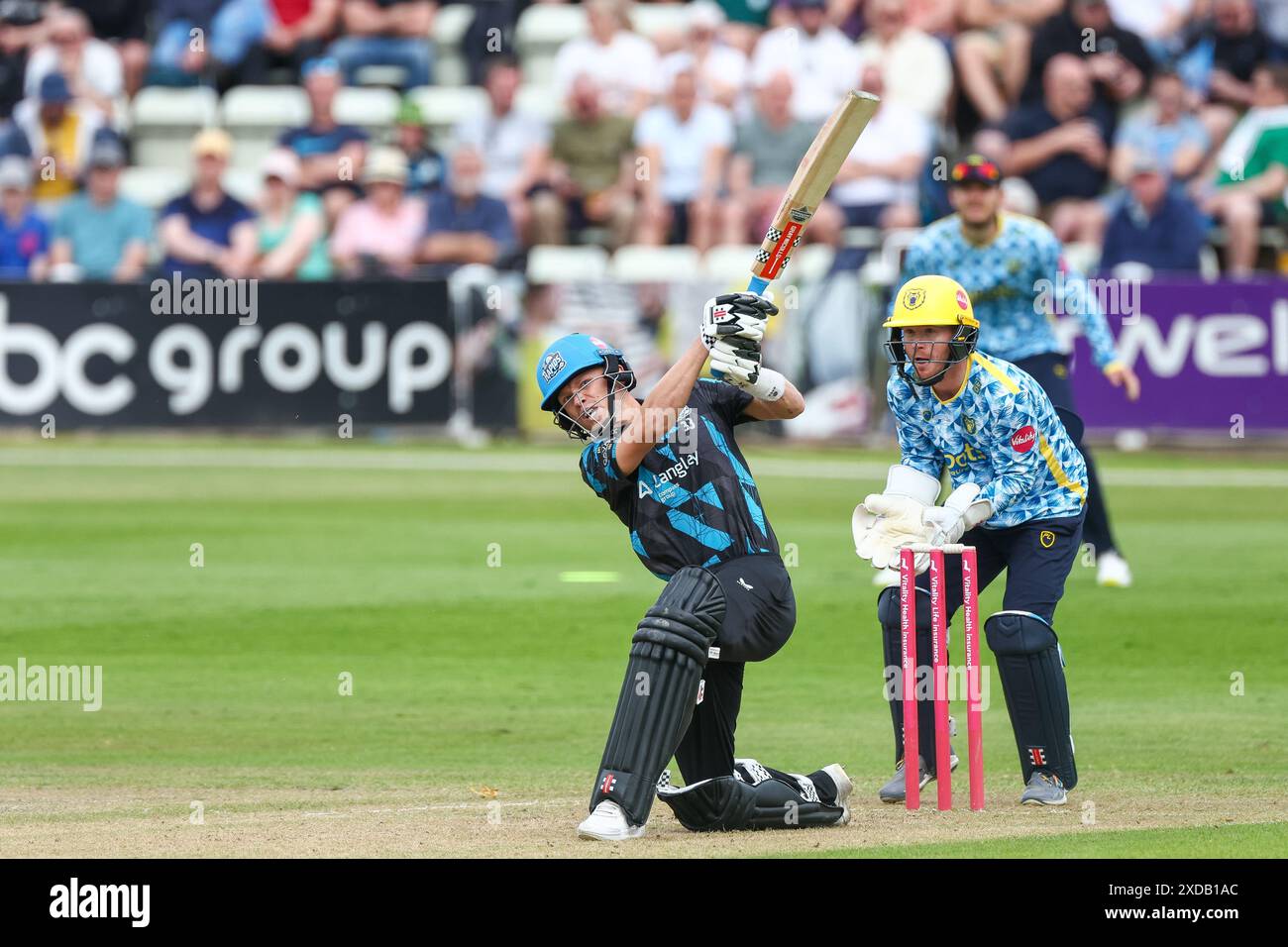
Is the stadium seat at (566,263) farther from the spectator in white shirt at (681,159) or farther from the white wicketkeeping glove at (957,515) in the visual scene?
the white wicketkeeping glove at (957,515)

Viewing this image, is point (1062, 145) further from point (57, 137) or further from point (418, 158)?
point (57, 137)

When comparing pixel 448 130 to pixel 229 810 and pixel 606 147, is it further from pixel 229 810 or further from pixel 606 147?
pixel 229 810

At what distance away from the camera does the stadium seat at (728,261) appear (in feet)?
69.0

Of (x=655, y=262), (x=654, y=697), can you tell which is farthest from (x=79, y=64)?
(x=654, y=697)

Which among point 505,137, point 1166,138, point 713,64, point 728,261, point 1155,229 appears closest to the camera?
point 1155,229

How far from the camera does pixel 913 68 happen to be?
888 inches

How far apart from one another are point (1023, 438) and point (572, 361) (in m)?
1.66

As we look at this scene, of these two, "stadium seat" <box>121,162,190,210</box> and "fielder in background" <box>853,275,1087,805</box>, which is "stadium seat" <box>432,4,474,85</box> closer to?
"stadium seat" <box>121,162,190,210</box>

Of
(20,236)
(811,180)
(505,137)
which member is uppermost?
(505,137)

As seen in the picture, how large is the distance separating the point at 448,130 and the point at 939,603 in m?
17.8

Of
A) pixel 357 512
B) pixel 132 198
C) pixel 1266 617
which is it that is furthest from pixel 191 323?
pixel 1266 617

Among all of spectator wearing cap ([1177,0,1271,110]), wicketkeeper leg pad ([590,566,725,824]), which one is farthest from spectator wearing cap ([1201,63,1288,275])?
wicketkeeper leg pad ([590,566,725,824])

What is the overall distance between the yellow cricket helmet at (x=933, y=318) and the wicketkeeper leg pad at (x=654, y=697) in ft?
4.48

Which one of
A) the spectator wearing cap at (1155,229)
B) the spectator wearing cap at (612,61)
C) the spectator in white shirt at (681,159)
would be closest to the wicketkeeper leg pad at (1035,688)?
the spectator wearing cap at (1155,229)
